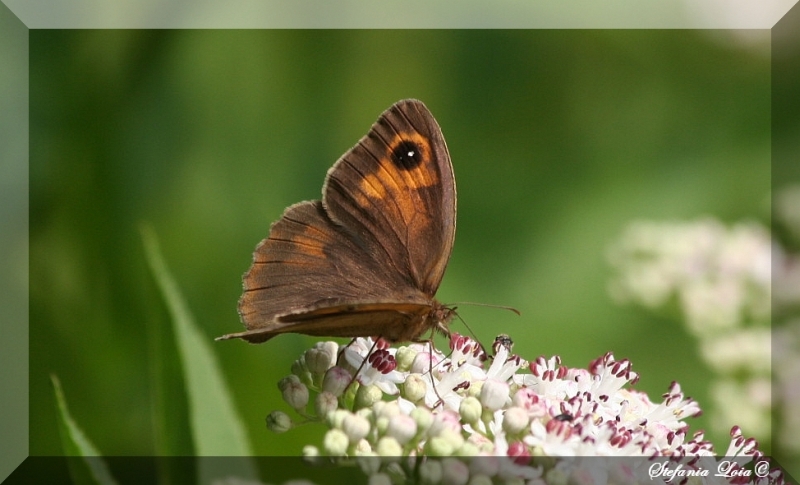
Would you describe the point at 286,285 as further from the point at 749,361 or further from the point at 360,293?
the point at 749,361

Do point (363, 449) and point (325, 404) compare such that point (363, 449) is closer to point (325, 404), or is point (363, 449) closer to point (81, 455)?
point (325, 404)

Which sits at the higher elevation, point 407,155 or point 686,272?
point 407,155

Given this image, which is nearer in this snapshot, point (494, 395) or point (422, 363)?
point (494, 395)

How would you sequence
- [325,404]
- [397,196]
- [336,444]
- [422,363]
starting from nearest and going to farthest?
[336,444], [325,404], [422,363], [397,196]

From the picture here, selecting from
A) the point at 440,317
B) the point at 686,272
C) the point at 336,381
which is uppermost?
the point at 686,272

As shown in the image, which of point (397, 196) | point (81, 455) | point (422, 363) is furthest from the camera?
point (397, 196)

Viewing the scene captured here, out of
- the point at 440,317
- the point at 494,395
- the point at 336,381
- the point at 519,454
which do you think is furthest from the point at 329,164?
the point at 519,454

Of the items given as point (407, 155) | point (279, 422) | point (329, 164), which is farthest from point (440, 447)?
point (329, 164)
